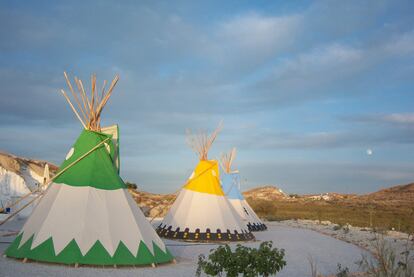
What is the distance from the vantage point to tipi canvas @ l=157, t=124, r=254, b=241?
12812 mm

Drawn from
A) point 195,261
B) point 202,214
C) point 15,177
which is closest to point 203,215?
point 202,214

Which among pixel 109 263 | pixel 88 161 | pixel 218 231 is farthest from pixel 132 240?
pixel 218 231

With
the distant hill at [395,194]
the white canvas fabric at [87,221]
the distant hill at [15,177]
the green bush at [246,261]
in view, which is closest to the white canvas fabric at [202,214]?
the white canvas fabric at [87,221]

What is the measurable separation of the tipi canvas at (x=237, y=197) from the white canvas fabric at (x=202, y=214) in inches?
156

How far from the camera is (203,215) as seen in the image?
42.9 ft

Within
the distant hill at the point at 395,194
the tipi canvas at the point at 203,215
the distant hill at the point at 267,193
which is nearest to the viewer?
the tipi canvas at the point at 203,215

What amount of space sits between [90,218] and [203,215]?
17.7 ft

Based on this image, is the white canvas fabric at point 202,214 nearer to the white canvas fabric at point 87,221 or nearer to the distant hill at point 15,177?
the white canvas fabric at point 87,221

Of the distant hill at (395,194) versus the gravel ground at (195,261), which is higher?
the distant hill at (395,194)

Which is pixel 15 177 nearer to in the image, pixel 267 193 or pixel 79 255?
pixel 79 255

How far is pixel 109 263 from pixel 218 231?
5.46m

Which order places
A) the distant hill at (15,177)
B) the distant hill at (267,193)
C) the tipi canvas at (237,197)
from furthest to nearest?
the distant hill at (267,193) < the distant hill at (15,177) < the tipi canvas at (237,197)

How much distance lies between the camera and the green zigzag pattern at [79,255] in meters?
7.60

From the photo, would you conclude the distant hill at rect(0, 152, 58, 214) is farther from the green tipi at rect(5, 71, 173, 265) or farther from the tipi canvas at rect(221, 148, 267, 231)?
the green tipi at rect(5, 71, 173, 265)
